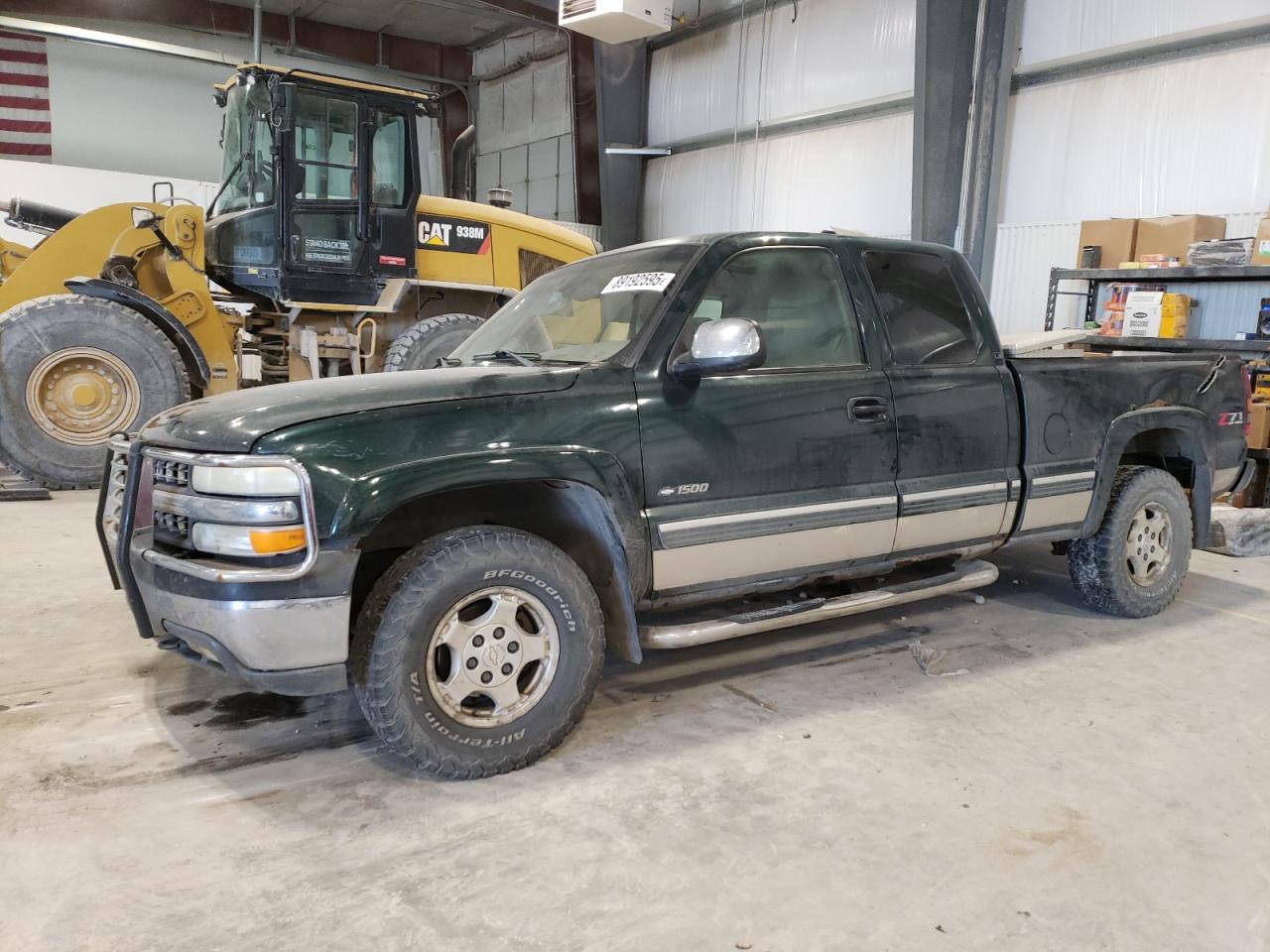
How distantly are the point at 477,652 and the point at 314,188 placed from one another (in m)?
6.37

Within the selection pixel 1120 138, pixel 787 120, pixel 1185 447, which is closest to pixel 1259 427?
pixel 1185 447

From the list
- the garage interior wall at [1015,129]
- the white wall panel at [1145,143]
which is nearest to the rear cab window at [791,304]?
the garage interior wall at [1015,129]

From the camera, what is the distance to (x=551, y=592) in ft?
9.57

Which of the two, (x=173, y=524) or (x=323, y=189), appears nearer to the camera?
(x=173, y=524)

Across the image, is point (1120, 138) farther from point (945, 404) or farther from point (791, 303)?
point (791, 303)

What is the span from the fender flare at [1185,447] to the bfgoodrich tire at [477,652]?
2.70 meters

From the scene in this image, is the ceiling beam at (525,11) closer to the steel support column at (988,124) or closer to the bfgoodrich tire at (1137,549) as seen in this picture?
the steel support column at (988,124)

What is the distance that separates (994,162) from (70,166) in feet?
45.4

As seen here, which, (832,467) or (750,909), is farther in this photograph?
(832,467)

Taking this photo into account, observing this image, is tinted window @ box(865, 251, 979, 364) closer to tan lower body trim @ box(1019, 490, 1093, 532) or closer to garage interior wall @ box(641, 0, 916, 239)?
tan lower body trim @ box(1019, 490, 1093, 532)

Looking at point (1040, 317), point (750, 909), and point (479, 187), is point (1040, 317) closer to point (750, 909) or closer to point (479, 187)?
point (750, 909)

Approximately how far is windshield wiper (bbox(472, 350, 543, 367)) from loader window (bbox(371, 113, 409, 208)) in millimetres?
5219

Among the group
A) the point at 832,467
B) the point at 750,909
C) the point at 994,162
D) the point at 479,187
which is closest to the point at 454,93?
the point at 479,187

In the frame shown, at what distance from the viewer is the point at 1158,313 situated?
8664 mm
